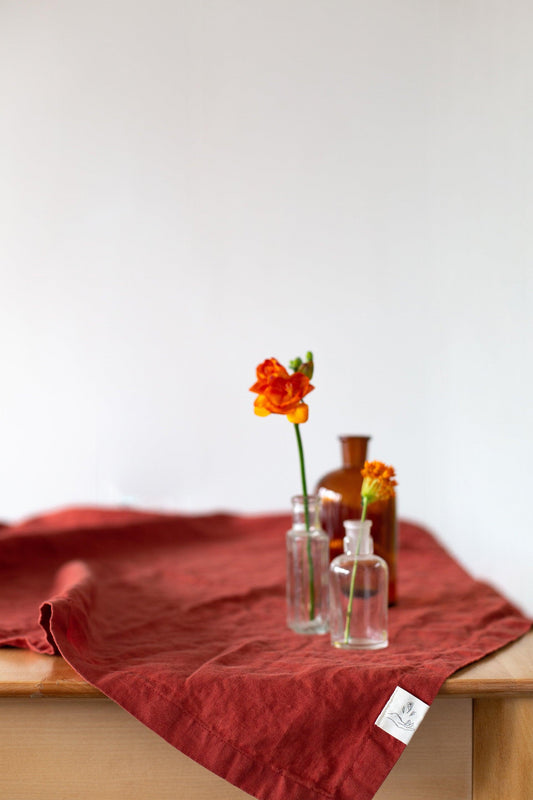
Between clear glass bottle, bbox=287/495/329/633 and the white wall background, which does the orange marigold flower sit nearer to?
clear glass bottle, bbox=287/495/329/633

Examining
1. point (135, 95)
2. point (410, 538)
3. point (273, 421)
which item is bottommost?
point (410, 538)

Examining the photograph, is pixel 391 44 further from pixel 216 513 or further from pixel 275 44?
pixel 216 513

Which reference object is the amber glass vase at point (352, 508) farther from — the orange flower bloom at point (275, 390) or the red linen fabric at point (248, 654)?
the orange flower bloom at point (275, 390)

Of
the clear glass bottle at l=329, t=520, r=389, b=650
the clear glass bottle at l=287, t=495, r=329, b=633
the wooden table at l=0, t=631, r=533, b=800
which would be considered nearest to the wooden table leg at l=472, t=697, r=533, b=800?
the wooden table at l=0, t=631, r=533, b=800

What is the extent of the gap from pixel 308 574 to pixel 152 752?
30 cm

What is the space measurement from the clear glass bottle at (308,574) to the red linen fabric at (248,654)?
0.10 feet

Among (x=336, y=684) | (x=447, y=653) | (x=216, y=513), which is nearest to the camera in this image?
(x=336, y=684)

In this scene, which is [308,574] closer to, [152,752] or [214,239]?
[152,752]

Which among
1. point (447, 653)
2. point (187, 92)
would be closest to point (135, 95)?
point (187, 92)

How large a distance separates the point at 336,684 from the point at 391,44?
177 centimetres

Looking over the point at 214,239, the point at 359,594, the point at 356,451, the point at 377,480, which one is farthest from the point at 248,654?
the point at 214,239

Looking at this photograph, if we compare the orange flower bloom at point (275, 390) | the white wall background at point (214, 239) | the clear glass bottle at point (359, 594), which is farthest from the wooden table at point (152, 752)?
the white wall background at point (214, 239)

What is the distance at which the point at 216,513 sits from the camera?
200 centimetres

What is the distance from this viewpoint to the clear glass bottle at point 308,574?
1.10 metres
